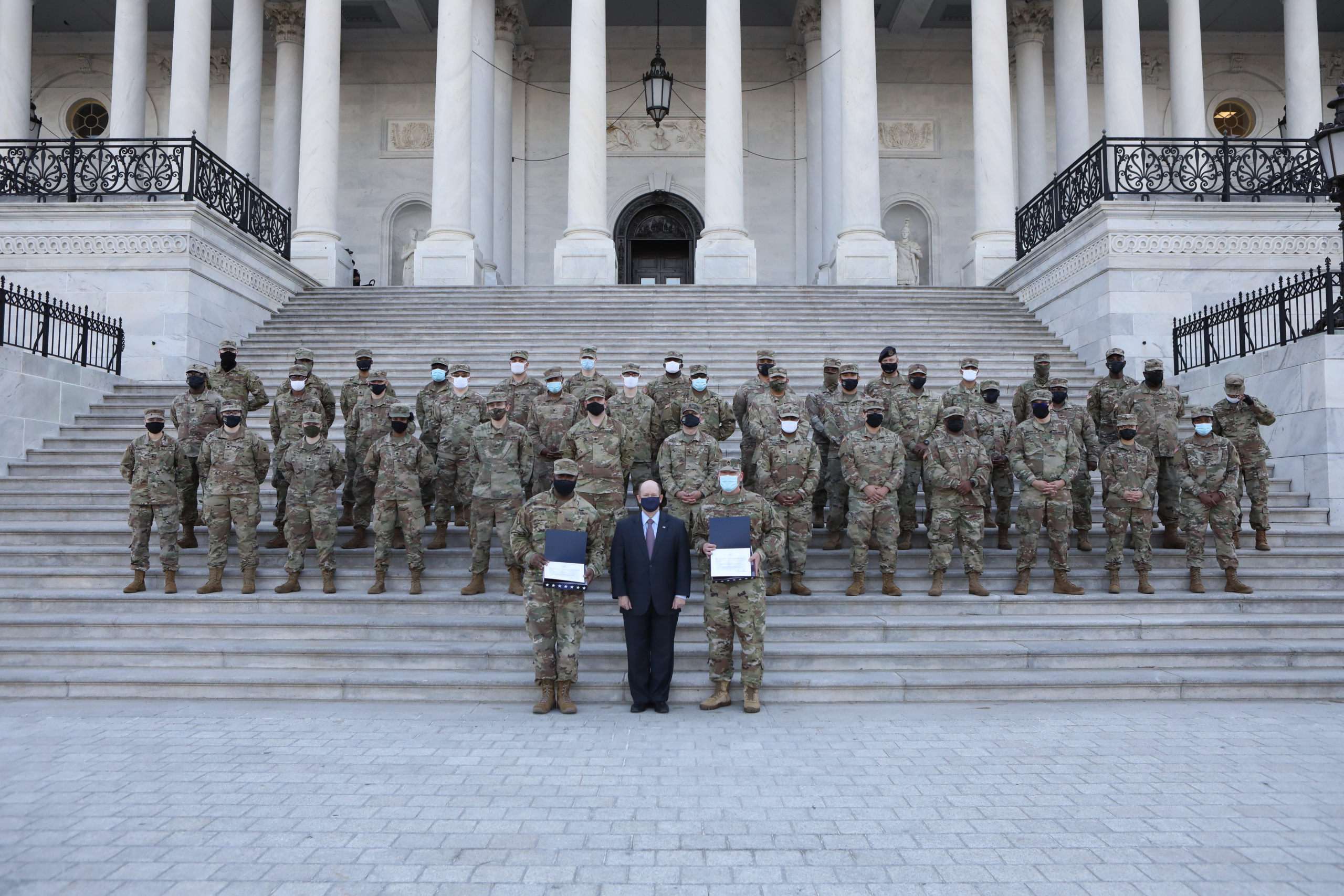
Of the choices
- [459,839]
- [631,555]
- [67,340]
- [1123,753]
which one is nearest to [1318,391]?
[1123,753]

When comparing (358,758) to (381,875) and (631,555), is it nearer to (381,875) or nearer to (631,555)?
(381,875)

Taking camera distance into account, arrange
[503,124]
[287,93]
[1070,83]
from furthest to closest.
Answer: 1. [503,124]
2. [287,93]
3. [1070,83]

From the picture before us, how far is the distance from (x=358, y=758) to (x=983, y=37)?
1953cm

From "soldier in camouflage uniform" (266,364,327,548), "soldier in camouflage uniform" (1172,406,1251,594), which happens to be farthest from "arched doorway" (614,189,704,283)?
"soldier in camouflage uniform" (1172,406,1251,594)

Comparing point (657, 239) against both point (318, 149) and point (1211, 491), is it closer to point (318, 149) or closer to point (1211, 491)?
Result: point (318, 149)

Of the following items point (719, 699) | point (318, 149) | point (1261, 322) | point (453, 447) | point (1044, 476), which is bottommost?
point (719, 699)

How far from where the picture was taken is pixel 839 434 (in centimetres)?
929

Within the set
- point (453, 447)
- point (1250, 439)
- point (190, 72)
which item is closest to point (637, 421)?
point (453, 447)

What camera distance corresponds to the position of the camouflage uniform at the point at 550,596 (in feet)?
21.9

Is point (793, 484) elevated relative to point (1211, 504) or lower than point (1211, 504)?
elevated

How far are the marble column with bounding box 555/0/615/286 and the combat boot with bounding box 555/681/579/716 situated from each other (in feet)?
42.7

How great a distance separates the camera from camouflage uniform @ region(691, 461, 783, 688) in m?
6.72

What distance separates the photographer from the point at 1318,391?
991 cm

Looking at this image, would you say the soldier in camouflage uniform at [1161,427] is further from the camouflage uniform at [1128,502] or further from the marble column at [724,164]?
the marble column at [724,164]
